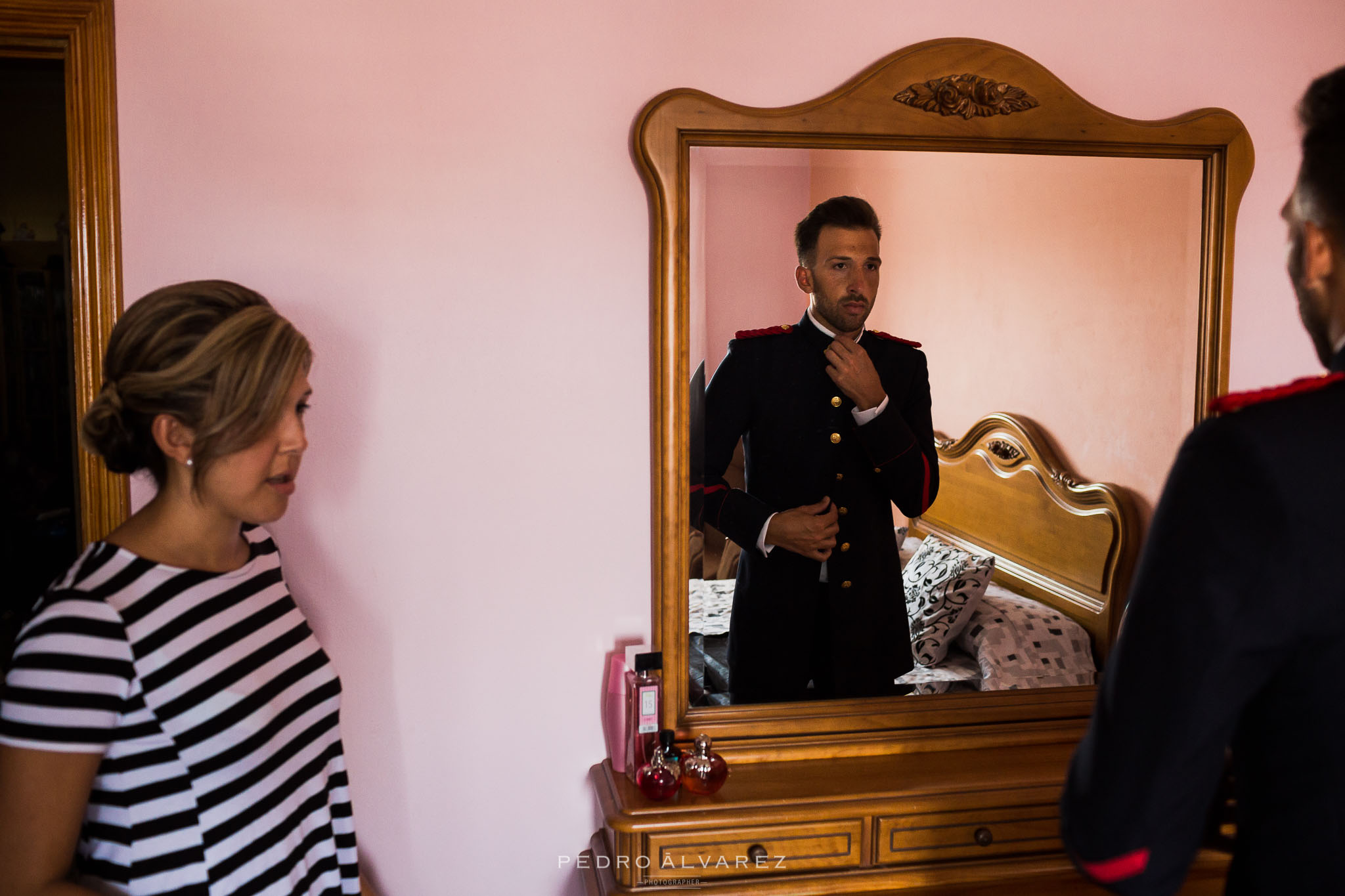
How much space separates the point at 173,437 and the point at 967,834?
1320 mm

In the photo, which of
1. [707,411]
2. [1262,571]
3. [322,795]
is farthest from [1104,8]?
[322,795]

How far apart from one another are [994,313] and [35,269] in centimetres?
352

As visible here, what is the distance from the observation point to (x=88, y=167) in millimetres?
1437

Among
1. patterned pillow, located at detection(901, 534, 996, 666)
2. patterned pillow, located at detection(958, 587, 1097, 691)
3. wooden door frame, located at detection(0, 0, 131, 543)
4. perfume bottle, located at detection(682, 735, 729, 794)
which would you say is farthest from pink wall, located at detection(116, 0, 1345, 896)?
patterned pillow, located at detection(958, 587, 1097, 691)

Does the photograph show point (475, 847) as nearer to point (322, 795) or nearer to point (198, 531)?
point (322, 795)

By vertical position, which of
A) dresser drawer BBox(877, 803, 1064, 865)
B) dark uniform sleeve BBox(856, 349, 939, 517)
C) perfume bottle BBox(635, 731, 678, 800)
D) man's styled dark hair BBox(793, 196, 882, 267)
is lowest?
dresser drawer BBox(877, 803, 1064, 865)

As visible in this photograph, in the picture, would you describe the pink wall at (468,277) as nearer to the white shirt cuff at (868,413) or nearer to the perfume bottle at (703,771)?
the perfume bottle at (703,771)

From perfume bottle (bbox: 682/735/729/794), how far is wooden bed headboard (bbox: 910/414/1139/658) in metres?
0.53

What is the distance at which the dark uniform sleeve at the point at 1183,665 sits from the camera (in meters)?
0.76

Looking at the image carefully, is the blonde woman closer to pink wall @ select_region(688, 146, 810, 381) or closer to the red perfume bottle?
the red perfume bottle

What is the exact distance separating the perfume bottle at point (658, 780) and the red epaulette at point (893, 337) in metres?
0.79

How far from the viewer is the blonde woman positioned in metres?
0.95

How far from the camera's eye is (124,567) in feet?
3.43

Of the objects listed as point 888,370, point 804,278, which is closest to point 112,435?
point 804,278
